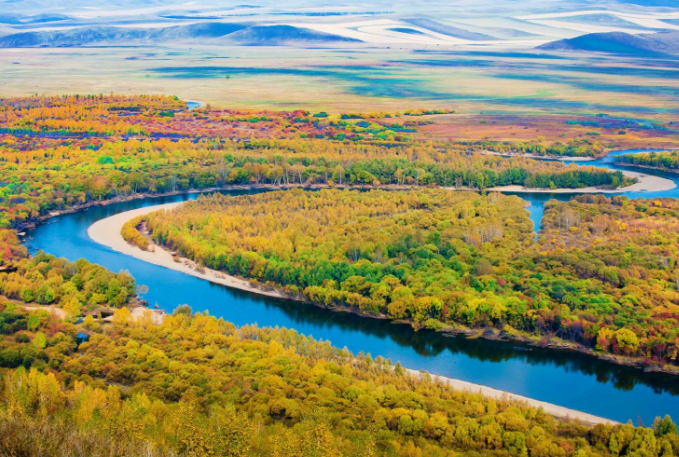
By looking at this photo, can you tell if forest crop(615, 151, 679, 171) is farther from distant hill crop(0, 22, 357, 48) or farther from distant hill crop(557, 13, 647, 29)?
distant hill crop(0, 22, 357, 48)

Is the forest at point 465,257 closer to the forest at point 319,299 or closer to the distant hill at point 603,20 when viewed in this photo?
the forest at point 319,299

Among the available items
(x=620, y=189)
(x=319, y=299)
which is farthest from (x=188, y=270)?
(x=620, y=189)

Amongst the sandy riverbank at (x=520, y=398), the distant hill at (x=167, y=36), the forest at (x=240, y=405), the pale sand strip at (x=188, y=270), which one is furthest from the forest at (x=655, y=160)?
the distant hill at (x=167, y=36)

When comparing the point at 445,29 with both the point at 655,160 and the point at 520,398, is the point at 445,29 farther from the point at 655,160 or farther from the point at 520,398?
the point at 520,398

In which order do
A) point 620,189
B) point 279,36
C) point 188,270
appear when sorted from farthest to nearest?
1. point 279,36
2. point 620,189
3. point 188,270

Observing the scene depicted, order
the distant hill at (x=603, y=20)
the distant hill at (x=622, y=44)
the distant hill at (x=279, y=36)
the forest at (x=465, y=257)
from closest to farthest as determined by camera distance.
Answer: the forest at (x=465, y=257), the distant hill at (x=622, y=44), the distant hill at (x=603, y=20), the distant hill at (x=279, y=36)

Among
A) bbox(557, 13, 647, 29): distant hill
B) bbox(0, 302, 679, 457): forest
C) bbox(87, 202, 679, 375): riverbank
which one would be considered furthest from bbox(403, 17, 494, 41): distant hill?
bbox(0, 302, 679, 457): forest

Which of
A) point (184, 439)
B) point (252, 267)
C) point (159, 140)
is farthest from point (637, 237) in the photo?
point (159, 140)
